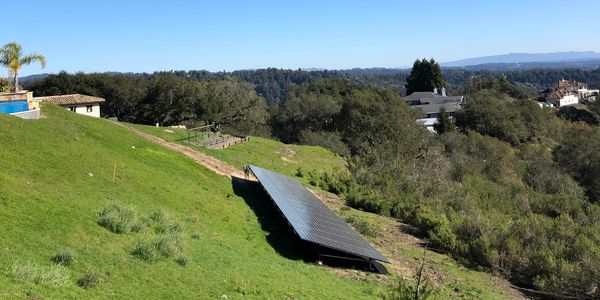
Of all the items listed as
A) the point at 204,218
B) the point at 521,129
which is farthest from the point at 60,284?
the point at 521,129

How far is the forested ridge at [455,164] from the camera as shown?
833 inches

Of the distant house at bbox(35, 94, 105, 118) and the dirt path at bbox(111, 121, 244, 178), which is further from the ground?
the distant house at bbox(35, 94, 105, 118)

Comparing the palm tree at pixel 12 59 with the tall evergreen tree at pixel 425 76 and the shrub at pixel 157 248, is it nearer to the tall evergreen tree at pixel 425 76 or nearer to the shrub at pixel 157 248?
the shrub at pixel 157 248

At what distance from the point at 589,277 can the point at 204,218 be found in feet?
44.8

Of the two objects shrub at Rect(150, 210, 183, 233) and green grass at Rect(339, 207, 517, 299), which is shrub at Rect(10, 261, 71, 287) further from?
green grass at Rect(339, 207, 517, 299)

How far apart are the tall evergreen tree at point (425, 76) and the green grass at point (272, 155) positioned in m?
88.3

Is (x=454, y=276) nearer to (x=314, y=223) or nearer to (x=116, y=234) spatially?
(x=314, y=223)

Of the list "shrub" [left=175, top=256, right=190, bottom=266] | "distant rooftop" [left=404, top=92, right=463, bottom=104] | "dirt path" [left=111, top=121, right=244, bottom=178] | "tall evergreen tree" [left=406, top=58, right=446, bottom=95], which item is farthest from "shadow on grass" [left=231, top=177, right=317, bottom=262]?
"tall evergreen tree" [left=406, top=58, right=446, bottom=95]

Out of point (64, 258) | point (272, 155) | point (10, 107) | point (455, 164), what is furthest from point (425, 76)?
point (64, 258)

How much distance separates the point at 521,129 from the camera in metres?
79.5

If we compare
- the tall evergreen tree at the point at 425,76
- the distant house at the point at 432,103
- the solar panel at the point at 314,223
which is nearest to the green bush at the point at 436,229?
the solar panel at the point at 314,223

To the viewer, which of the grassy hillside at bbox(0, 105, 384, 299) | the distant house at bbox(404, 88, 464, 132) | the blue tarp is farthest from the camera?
the distant house at bbox(404, 88, 464, 132)

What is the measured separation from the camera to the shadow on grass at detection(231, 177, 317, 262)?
58.5 feet

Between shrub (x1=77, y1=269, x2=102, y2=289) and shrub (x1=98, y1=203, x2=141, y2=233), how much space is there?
3.58 m
